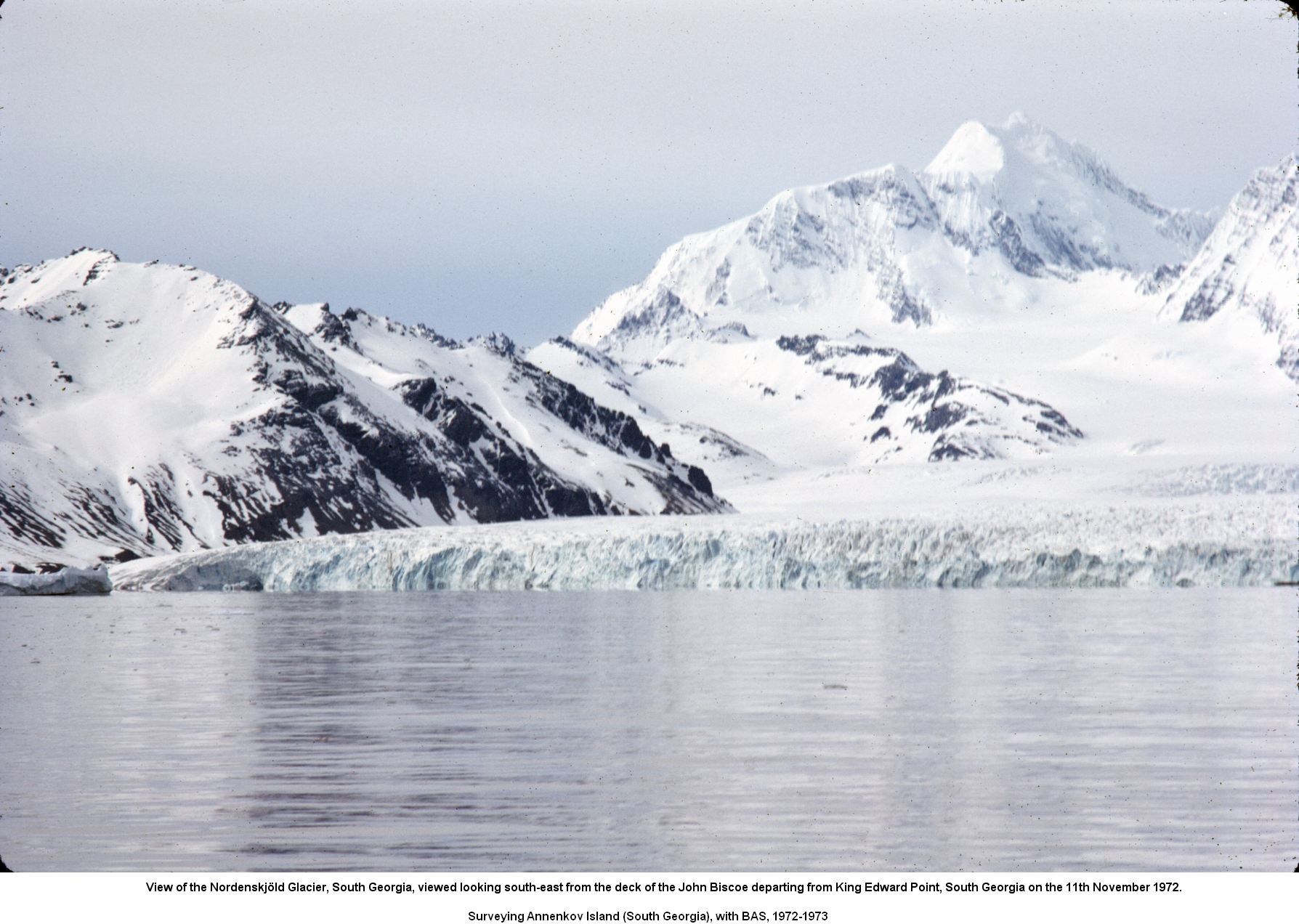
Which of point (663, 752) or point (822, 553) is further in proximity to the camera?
point (822, 553)

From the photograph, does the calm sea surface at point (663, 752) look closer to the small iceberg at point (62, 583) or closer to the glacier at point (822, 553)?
the glacier at point (822, 553)

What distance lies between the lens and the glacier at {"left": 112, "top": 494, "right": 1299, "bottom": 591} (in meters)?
62.3

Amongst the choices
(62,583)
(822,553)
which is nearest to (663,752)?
(822,553)

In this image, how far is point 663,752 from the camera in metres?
19.9

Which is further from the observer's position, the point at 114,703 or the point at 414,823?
the point at 114,703

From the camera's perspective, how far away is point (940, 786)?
17078mm

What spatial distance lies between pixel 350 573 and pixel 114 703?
5368 cm

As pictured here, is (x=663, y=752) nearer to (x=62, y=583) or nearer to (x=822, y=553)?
(x=822, y=553)

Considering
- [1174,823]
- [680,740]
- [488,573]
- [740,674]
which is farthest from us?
[488,573]

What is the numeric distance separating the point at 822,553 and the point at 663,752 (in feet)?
160

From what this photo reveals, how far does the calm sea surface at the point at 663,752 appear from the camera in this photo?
46.6 ft

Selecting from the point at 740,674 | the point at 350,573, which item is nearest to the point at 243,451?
the point at 350,573

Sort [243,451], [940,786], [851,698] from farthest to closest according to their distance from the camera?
[243,451]
[851,698]
[940,786]

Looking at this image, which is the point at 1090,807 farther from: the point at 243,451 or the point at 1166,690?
the point at 243,451
